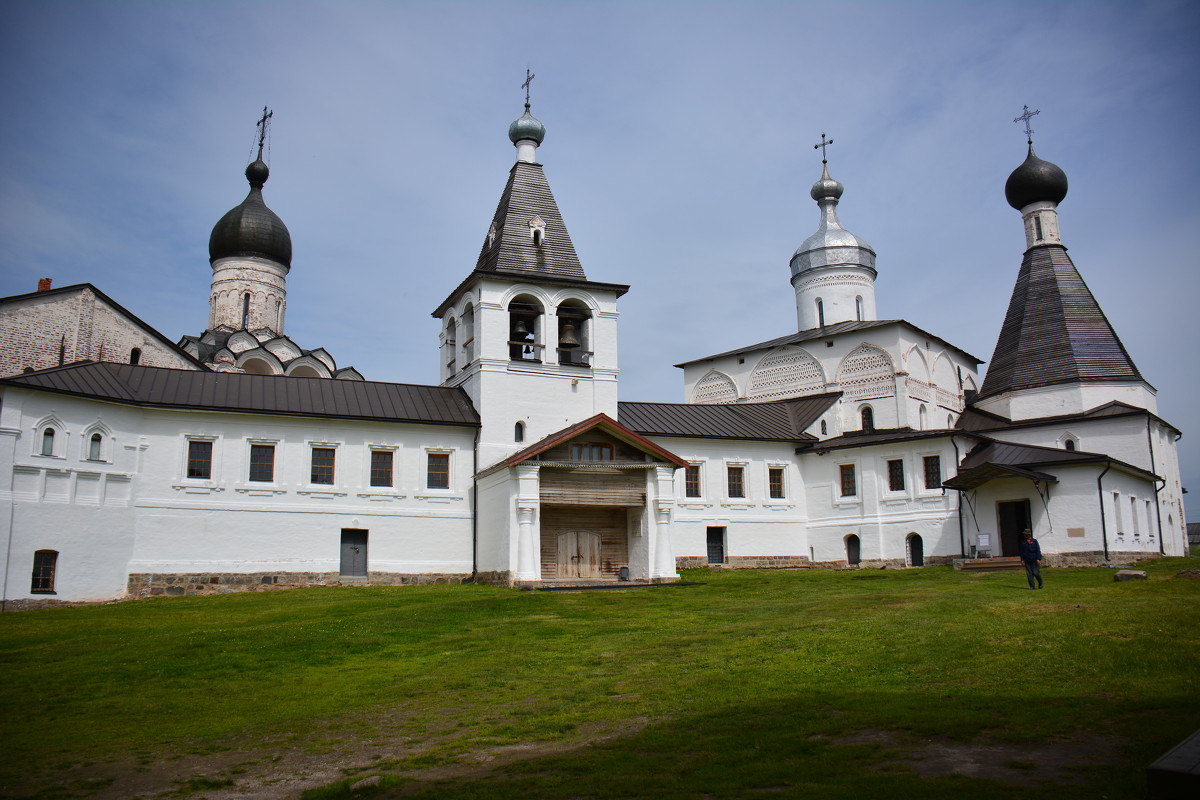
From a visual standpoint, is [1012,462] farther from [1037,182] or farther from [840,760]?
[840,760]

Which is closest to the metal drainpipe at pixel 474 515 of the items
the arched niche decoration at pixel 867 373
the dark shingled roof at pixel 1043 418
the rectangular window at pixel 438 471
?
the rectangular window at pixel 438 471

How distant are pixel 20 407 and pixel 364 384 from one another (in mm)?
9035

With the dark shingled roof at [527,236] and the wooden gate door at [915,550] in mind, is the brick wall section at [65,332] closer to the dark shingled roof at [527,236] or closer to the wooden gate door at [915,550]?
the dark shingled roof at [527,236]

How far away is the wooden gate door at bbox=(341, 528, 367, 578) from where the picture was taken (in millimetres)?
26000

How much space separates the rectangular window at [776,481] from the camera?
33.1 meters

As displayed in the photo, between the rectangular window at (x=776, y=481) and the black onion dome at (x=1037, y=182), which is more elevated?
the black onion dome at (x=1037, y=182)

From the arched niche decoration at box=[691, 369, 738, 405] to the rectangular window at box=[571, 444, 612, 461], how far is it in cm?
1528

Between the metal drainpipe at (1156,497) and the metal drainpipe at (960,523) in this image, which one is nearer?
the metal drainpipe at (960,523)

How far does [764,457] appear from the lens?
33031 millimetres

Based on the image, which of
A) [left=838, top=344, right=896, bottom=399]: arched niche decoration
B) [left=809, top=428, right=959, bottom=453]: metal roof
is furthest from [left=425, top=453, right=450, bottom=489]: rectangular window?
[left=838, top=344, right=896, bottom=399]: arched niche decoration

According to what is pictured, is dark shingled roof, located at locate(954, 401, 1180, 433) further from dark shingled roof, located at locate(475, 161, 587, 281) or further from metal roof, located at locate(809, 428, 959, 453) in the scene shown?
dark shingled roof, located at locate(475, 161, 587, 281)

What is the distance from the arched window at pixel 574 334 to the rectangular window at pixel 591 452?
13.2 ft

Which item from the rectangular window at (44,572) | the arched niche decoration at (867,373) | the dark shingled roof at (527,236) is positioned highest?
the dark shingled roof at (527,236)

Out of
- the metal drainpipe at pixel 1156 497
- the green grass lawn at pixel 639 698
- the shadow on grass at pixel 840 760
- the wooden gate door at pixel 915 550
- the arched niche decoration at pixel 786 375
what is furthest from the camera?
the arched niche decoration at pixel 786 375
